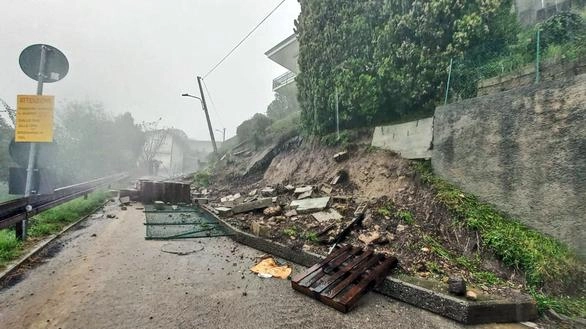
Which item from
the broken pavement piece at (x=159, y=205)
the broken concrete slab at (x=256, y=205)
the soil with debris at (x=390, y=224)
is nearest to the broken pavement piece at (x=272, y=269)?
the soil with debris at (x=390, y=224)

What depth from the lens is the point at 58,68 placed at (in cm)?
519

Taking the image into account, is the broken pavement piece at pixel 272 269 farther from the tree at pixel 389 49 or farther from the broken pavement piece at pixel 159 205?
the broken pavement piece at pixel 159 205

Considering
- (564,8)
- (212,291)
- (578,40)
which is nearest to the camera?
(212,291)

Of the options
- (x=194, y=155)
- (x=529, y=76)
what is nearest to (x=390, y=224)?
(x=529, y=76)

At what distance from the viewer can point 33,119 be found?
4750 millimetres

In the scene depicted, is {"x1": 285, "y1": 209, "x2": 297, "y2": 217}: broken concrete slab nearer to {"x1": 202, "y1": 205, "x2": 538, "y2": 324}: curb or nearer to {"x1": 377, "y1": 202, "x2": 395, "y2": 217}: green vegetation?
{"x1": 377, "y1": 202, "x2": 395, "y2": 217}: green vegetation

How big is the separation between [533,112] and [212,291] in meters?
5.36

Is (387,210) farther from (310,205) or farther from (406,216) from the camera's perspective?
(310,205)

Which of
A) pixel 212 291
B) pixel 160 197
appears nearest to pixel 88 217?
pixel 160 197

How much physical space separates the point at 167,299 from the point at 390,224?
12.4ft

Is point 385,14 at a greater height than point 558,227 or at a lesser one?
greater

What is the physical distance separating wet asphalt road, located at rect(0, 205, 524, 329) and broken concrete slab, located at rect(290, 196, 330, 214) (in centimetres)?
189

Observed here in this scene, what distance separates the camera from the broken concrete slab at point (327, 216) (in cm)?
550

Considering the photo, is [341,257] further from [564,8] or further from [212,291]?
[564,8]
